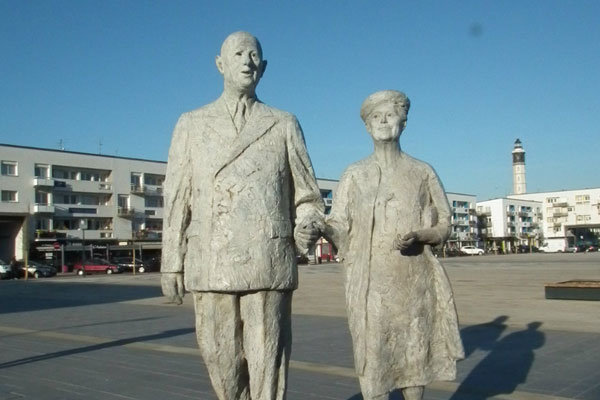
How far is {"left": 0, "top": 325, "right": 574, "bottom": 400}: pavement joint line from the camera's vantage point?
22.1 feet

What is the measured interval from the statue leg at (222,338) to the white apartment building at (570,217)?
113 metres

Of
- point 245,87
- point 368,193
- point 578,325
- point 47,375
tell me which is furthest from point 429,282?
point 578,325

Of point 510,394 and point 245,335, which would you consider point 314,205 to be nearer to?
point 245,335

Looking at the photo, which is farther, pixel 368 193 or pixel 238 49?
pixel 368 193

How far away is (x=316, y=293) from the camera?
72.3 ft

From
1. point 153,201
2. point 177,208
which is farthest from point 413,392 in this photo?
point 153,201

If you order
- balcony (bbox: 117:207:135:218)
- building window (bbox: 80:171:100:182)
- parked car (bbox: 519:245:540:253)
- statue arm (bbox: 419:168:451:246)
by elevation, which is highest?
building window (bbox: 80:171:100:182)

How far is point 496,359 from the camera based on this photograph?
8883mm

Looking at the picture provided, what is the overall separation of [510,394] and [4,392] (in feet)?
17.6

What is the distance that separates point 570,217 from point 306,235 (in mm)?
117481

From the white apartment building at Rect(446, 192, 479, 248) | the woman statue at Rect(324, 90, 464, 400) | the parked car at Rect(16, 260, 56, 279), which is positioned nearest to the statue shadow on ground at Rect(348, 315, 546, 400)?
the woman statue at Rect(324, 90, 464, 400)

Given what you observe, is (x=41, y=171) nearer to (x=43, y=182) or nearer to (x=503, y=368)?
(x=43, y=182)

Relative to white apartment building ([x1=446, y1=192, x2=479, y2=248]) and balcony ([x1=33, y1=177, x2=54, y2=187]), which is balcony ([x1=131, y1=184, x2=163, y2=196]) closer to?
balcony ([x1=33, y1=177, x2=54, y2=187])

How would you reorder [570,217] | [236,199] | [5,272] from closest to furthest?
[236,199], [5,272], [570,217]
